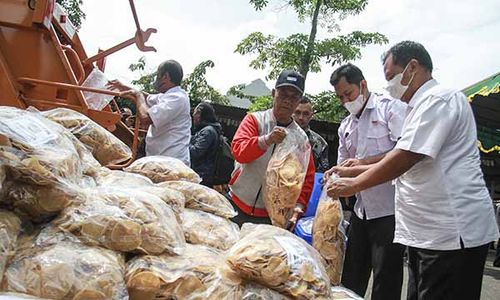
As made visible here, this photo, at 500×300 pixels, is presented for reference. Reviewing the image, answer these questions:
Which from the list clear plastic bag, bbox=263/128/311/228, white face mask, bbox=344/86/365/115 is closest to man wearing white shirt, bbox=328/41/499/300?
clear plastic bag, bbox=263/128/311/228

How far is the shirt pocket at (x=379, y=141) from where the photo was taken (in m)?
2.74

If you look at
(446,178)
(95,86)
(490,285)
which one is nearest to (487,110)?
(490,285)

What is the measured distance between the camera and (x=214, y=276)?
4.16ft

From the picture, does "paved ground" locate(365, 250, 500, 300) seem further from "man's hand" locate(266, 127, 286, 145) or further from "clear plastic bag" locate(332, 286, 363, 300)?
"clear plastic bag" locate(332, 286, 363, 300)

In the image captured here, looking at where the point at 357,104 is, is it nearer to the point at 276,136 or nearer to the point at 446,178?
the point at 276,136

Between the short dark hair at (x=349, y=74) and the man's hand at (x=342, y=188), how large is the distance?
0.85 meters

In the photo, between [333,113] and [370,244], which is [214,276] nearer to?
[370,244]

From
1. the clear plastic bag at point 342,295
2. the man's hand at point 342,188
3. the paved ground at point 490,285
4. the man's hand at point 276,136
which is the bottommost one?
the paved ground at point 490,285

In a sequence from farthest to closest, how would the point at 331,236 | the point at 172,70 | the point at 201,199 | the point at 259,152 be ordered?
the point at 172,70 < the point at 259,152 < the point at 331,236 < the point at 201,199

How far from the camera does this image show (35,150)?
4.18 feet

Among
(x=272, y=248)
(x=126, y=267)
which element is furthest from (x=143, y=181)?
(x=272, y=248)

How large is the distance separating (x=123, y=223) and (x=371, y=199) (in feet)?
5.83

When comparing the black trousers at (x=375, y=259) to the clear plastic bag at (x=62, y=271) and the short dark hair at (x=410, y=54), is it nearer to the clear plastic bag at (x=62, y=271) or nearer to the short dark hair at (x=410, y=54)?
the short dark hair at (x=410, y=54)

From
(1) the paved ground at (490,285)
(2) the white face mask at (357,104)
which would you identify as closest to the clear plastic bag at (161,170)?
(2) the white face mask at (357,104)
